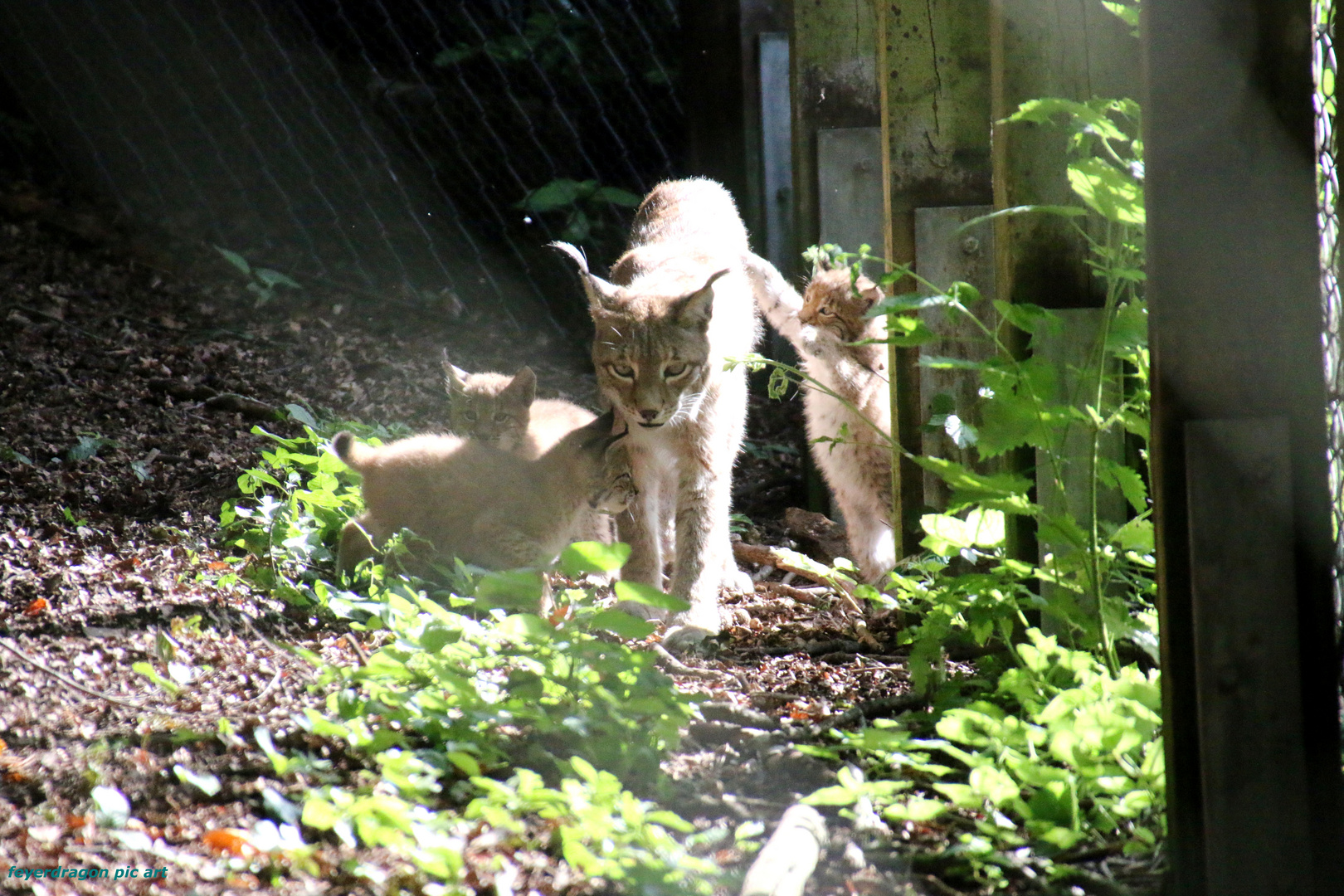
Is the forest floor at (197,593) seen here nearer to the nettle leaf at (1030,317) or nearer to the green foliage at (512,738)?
the green foliage at (512,738)

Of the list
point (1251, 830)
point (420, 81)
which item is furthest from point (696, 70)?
point (1251, 830)

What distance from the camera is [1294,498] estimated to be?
1.54 meters

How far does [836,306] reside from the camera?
449 cm

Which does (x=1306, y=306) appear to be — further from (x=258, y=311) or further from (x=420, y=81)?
(x=420, y=81)

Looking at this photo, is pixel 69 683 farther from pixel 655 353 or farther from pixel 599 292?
pixel 599 292

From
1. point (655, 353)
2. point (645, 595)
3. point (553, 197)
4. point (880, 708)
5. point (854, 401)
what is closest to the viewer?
point (645, 595)

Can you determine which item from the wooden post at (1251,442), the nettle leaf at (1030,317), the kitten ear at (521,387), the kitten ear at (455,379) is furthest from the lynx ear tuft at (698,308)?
the wooden post at (1251,442)

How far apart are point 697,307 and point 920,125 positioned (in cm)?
98

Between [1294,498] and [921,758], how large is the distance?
83 centimetres

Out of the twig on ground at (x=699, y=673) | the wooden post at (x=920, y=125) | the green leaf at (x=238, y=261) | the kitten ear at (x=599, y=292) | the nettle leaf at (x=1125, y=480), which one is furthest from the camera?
the green leaf at (x=238, y=261)

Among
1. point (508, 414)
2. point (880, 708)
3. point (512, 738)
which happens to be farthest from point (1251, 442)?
point (508, 414)

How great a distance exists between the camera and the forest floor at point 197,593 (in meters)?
1.90

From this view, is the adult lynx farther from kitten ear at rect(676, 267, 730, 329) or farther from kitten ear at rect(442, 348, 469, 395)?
kitten ear at rect(442, 348, 469, 395)

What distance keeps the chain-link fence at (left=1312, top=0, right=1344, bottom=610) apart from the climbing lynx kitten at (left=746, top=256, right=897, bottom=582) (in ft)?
7.01
